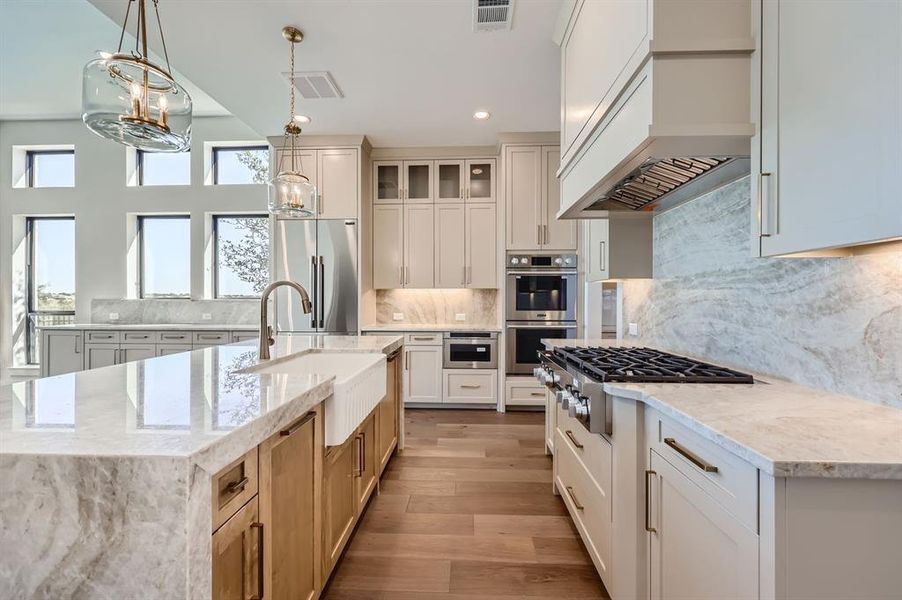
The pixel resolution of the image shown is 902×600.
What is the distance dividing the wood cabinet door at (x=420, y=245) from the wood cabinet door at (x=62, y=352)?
3932 millimetres

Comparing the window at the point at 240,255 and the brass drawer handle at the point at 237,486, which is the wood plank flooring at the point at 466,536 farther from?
the window at the point at 240,255

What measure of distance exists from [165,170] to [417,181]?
353 centimetres

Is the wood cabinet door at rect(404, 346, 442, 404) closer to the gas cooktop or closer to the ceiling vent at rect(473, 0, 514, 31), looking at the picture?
the gas cooktop

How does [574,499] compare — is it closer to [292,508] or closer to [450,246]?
[292,508]

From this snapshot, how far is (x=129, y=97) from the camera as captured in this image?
5.61ft

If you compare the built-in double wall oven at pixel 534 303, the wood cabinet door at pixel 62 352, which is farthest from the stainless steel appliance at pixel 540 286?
the wood cabinet door at pixel 62 352

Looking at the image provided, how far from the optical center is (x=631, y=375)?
154cm

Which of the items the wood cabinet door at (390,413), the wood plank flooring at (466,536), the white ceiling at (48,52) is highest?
the white ceiling at (48,52)

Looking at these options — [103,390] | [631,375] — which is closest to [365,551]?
[103,390]

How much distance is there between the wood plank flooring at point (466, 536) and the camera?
1.77 metres

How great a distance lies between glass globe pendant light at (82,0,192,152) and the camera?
5.45 ft

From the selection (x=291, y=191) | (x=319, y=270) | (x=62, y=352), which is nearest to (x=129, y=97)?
(x=291, y=191)

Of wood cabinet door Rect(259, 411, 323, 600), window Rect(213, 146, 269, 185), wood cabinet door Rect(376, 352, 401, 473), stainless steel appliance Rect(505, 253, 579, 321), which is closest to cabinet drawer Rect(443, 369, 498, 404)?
stainless steel appliance Rect(505, 253, 579, 321)

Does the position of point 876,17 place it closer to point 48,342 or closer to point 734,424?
point 734,424
